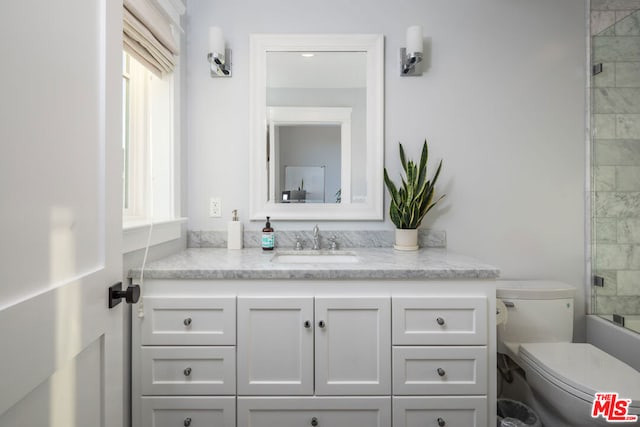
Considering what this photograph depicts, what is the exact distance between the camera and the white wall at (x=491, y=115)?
1.80 m

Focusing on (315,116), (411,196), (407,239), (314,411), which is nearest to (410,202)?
(411,196)

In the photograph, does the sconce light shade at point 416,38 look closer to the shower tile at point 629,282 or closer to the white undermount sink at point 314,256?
the white undermount sink at point 314,256

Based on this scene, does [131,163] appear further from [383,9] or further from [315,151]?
[383,9]

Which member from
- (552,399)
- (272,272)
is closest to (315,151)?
(272,272)

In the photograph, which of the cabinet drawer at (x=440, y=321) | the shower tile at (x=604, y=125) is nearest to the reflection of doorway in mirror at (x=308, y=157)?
the cabinet drawer at (x=440, y=321)

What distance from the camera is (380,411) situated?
1.26 metres

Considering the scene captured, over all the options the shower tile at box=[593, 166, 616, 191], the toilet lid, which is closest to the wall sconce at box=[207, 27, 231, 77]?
the toilet lid

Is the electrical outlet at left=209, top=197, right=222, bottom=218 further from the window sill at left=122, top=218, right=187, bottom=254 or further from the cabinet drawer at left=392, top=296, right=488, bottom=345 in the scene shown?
the cabinet drawer at left=392, top=296, right=488, bottom=345

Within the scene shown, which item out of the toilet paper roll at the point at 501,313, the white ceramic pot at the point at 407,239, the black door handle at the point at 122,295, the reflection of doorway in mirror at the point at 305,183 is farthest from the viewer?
the reflection of doorway in mirror at the point at 305,183

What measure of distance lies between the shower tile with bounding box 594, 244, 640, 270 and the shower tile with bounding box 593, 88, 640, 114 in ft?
2.47

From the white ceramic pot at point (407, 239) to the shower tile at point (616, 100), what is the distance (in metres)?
1.26

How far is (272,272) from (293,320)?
0.21 m

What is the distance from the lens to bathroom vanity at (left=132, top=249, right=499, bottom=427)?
1246mm

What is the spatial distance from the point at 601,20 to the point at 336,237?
6.34 feet
